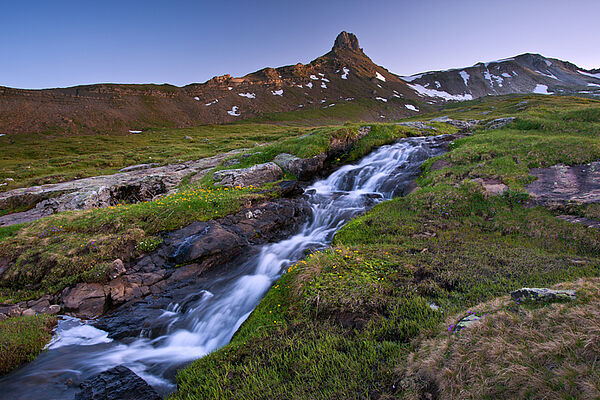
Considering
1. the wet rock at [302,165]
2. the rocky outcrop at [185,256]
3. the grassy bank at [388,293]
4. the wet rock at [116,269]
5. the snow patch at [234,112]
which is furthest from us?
the snow patch at [234,112]

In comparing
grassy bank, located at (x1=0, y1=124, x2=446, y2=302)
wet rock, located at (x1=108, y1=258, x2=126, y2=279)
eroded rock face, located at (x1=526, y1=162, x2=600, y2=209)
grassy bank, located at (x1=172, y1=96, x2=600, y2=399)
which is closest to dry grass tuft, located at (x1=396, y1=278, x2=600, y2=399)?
grassy bank, located at (x1=172, y1=96, x2=600, y2=399)

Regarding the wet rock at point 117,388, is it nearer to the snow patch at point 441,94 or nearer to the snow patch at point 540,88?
the snow patch at point 441,94

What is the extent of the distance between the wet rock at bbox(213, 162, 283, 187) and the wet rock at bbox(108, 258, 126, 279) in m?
8.91

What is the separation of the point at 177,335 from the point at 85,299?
12.7 feet

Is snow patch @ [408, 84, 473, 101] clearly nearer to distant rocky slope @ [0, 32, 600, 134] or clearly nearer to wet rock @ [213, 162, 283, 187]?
distant rocky slope @ [0, 32, 600, 134]

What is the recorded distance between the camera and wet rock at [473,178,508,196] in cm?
1127

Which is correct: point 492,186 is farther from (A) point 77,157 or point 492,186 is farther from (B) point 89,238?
(A) point 77,157

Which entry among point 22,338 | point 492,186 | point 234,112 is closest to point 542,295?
point 492,186

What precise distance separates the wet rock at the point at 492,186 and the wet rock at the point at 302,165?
11497 mm

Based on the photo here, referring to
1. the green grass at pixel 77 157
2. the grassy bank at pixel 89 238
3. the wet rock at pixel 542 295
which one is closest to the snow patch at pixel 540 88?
the green grass at pixel 77 157

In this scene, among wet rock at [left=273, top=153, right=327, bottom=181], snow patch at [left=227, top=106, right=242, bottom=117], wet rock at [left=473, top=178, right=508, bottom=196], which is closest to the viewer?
wet rock at [left=473, top=178, right=508, bottom=196]

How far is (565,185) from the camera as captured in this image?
34.9ft

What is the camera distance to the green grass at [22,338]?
648cm

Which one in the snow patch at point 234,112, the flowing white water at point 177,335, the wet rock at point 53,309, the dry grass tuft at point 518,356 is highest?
the snow patch at point 234,112
